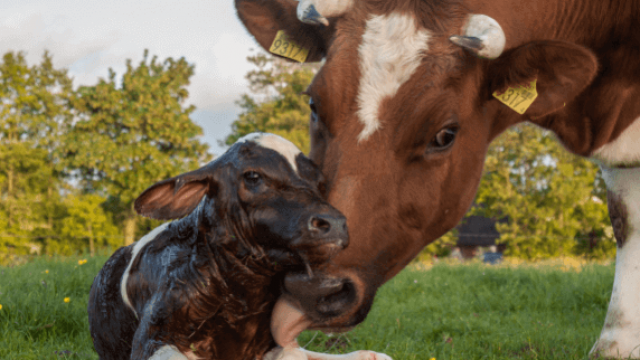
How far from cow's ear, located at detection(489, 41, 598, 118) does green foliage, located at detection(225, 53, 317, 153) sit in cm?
2122

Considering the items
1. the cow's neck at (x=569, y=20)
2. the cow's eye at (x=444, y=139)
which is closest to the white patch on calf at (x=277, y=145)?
the cow's eye at (x=444, y=139)

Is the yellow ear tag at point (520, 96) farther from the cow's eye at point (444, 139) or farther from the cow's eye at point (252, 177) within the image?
the cow's eye at point (252, 177)

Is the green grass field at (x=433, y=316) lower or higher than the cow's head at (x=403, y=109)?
lower

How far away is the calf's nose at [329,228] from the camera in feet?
6.39

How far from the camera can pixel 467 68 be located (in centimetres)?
279

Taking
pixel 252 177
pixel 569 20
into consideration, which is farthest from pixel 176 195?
pixel 569 20

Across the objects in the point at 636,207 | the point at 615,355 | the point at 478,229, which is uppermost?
the point at 636,207

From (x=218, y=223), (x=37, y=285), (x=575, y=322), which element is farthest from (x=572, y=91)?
(x=37, y=285)

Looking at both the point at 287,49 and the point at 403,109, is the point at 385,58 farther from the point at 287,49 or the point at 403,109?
the point at 287,49

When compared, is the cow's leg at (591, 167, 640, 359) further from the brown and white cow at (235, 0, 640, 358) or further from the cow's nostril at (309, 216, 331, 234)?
the cow's nostril at (309, 216, 331, 234)

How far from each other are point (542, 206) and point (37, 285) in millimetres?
22286

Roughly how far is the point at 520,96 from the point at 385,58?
796 millimetres

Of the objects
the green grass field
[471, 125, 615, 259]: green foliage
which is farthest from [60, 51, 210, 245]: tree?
the green grass field

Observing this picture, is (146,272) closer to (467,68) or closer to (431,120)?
(431,120)
